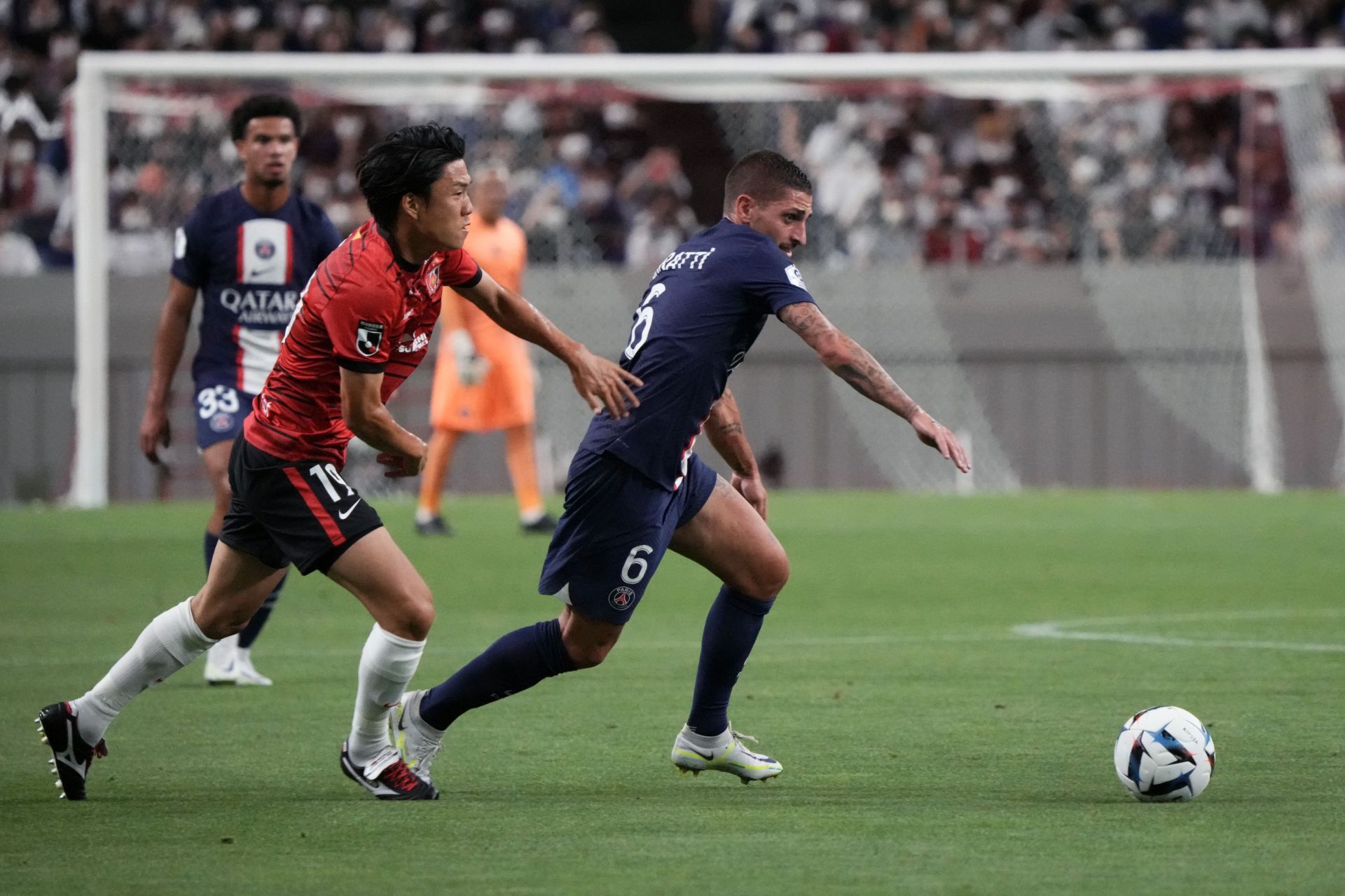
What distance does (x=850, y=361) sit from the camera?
5805 millimetres

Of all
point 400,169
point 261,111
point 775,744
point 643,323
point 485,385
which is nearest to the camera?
point 400,169

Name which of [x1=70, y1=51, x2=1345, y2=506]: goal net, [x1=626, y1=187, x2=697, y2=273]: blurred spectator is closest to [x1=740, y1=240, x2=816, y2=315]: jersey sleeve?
[x1=70, y1=51, x2=1345, y2=506]: goal net

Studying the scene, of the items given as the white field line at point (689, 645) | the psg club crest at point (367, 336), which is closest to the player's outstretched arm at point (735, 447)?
the psg club crest at point (367, 336)

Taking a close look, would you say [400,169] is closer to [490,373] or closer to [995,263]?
[490,373]

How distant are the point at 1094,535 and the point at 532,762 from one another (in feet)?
32.0

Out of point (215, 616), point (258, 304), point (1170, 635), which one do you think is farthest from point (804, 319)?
point (1170, 635)

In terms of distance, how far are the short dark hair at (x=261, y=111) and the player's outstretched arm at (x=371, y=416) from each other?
3160 millimetres

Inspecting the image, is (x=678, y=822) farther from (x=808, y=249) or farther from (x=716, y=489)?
(x=808, y=249)

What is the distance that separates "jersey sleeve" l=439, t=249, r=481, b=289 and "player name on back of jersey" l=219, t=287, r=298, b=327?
2.82 m

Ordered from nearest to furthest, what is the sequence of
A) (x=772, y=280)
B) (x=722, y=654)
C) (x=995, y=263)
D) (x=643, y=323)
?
(x=772, y=280) → (x=643, y=323) → (x=722, y=654) → (x=995, y=263)

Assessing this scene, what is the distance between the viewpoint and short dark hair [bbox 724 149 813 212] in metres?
6.20

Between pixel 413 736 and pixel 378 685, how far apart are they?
28 centimetres

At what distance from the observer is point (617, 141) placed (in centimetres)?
2286

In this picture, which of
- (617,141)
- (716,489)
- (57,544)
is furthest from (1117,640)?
(617,141)
